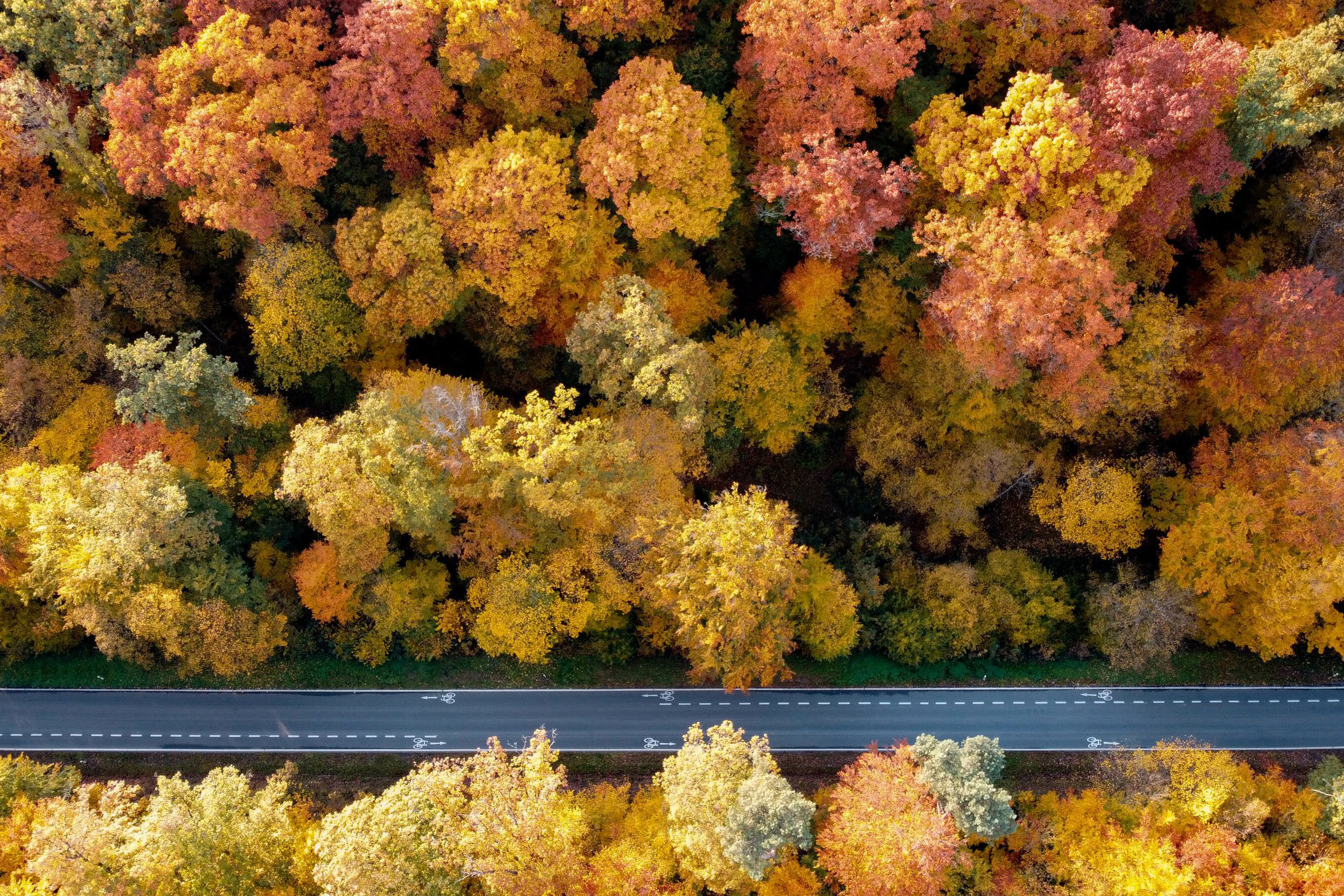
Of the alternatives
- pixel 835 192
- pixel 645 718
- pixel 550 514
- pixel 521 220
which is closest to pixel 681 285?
pixel 521 220

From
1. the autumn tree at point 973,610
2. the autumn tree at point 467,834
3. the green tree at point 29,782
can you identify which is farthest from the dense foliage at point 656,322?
the green tree at point 29,782

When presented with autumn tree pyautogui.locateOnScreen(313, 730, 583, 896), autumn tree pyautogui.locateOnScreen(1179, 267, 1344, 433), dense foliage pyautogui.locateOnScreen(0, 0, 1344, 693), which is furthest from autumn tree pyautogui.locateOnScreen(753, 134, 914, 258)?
autumn tree pyautogui.locateOnScreen(313, 730, 583, 896)

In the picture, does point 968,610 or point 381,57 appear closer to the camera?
point 381,57

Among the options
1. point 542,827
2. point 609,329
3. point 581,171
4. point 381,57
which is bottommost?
point 542,827

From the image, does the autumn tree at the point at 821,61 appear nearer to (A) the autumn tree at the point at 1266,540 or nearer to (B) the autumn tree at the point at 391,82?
(B) the autumn tree at the point at 391,82

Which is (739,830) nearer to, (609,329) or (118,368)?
(609,329)

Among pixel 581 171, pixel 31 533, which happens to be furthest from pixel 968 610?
pixel 31 533
